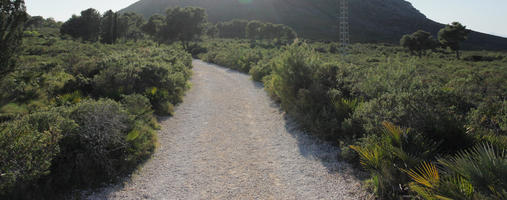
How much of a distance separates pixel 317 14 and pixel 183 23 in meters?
104

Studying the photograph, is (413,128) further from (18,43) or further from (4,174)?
(18,43)

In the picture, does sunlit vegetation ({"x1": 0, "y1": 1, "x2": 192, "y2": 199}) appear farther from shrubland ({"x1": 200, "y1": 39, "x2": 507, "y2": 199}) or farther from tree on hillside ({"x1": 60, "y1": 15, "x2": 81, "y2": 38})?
tree on hillside ({"x1": 60, "y1": 15, "x2": 81, "y2": 38})

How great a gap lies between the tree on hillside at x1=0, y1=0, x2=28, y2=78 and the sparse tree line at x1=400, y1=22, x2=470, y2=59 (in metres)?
51.5

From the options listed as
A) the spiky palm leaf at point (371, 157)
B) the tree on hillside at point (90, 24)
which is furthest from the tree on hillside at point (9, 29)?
the tree on hillside at point (90, 24)

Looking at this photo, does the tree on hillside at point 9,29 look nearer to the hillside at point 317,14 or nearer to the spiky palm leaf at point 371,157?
the spiky palm leaf at point 371,157

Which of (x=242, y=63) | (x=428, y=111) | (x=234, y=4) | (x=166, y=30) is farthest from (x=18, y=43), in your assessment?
(x=234, y=4)

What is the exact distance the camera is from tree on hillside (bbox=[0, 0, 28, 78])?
16.2ft

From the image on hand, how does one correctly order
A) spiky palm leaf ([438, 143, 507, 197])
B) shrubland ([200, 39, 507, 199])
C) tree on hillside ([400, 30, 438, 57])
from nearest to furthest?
1. spiky palm leaf ([438, 143, 507, 197])
2. shrubland ([200, 39, 507, 199])
3. tree on hillside ([400, 30, 438, 57])

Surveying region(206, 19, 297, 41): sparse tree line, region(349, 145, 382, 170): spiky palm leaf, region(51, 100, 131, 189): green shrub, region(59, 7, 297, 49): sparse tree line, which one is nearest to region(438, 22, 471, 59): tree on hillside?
region(206, 19, 297, 41): sparse tree line

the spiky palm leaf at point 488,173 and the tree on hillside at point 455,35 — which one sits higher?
the tree on hillside at point 455,35

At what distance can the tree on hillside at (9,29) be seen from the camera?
4.95 meters

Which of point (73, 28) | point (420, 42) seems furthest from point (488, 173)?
point (420, 42)

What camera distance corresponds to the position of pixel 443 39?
46625 millimetres

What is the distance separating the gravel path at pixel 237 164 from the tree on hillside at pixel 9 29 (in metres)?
2.83
